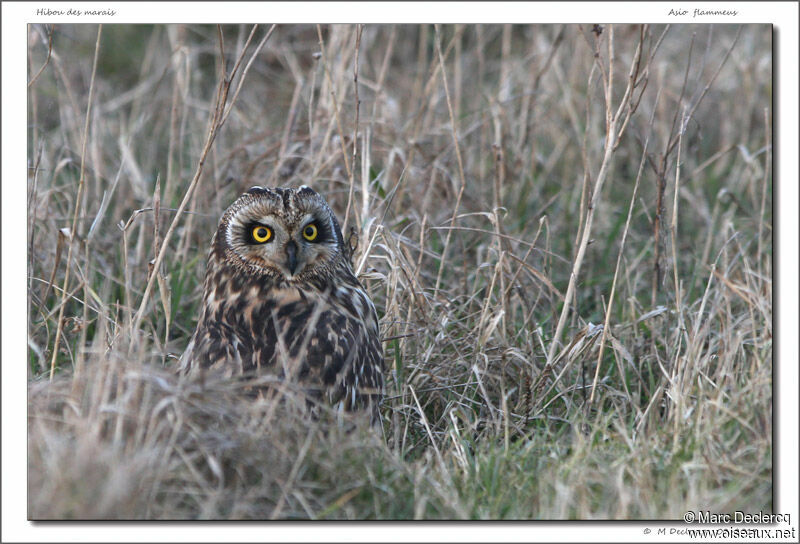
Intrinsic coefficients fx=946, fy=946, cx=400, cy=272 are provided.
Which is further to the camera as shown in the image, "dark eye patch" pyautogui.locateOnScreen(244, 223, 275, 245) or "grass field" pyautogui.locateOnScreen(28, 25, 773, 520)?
"dark eye patch" pyautogui.locateOnScreen(244, 223, 275, 245)

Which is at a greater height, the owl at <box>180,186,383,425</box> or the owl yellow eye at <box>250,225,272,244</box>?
the owl yellow eye at <box>250,225,272,244</box>

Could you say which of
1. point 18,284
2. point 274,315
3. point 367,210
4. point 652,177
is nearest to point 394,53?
point 652,177

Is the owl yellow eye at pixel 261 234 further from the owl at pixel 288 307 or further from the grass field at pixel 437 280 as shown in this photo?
the grass field at pixel 437 280

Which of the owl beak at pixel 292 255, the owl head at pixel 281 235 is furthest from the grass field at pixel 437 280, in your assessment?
the owl beak at pixel 292 255

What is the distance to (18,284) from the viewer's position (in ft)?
8.26

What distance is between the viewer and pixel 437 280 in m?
3.67

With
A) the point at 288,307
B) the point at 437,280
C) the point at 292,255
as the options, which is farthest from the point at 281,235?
the point at 437,280

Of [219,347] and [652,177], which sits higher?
[652,177]

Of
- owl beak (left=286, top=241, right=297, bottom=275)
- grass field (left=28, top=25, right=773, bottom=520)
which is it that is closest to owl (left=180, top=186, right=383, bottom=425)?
owl beak (left=286, top=241, right=297, bottom=275)

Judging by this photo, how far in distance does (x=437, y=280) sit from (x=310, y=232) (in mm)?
922

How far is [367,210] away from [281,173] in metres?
0.78

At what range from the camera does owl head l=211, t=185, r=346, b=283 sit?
2.77 meters

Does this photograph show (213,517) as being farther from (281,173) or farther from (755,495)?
(281,173)

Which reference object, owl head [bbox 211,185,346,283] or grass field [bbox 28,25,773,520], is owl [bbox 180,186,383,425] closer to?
owl head [bbox 211,185,346,283]
